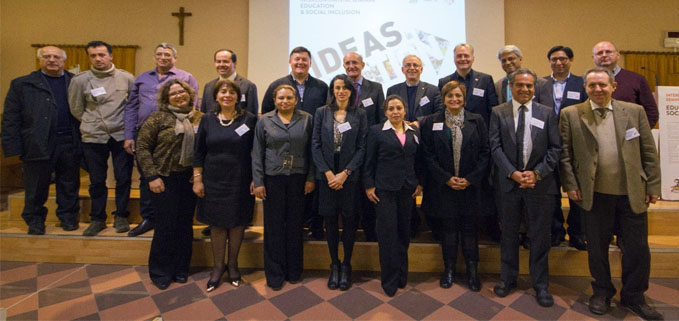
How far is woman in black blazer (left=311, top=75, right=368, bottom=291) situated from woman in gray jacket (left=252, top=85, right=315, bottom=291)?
4.6 inches

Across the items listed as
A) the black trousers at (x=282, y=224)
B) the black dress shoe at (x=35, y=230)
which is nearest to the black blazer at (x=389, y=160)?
the black trousers at (x=282, y=224)

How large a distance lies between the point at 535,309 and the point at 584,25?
5520 mm

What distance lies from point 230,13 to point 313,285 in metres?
4.98

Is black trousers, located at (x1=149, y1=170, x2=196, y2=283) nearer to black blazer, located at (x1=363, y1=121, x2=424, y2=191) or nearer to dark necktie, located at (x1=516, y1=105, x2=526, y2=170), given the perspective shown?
black blazer, located at (x1=363, y1=121, x2=424, y2=191)

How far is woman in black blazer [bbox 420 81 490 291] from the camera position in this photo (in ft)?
7.85

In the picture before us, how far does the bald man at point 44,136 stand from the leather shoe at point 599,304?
4276 mm

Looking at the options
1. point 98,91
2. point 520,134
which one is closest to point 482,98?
point 520,134

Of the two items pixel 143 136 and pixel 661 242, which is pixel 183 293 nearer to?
pixel 143 136

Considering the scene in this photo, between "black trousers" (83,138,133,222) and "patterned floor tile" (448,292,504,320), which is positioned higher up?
"black trousers" (83,138,133,222)

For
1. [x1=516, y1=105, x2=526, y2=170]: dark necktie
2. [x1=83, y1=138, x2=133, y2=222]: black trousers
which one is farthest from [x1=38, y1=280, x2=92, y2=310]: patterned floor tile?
[x1=516, y1=105, x2=526, y2=170]: dark necktie

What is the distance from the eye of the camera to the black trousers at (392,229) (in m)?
2.36

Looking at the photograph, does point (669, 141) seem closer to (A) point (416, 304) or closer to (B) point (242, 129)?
(A) point (416, 304)

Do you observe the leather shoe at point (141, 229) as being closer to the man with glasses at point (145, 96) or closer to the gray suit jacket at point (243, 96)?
the man with glasses at point (145, 96)

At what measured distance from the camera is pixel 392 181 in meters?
2.31
